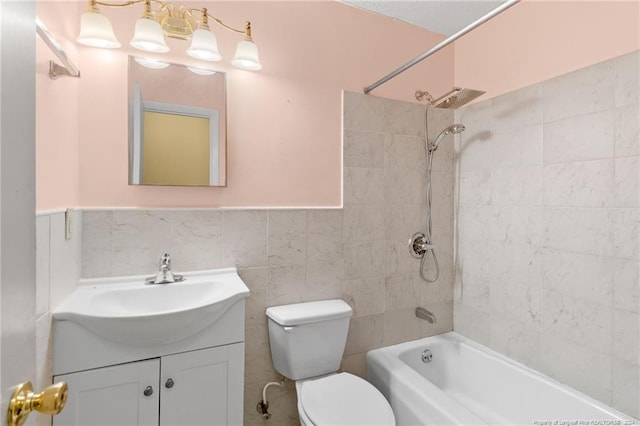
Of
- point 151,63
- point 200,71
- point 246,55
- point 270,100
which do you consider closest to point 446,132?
point 270,100

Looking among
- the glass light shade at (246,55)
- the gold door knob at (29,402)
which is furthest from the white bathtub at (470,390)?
the glass light shade at (246,55)

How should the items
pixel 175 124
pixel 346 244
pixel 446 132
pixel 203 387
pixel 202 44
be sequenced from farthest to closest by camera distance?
pixel 446 132, pixel 346 244, pixel 175 124, pixel 202 44, pixel 203 387

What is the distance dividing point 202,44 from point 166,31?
182 millimetres

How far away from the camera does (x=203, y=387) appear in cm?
125

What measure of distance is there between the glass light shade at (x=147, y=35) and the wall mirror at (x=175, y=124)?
10cm

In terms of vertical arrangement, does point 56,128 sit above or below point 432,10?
below

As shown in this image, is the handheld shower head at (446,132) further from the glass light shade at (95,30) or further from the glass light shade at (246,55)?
the glass light shade at (95,30)

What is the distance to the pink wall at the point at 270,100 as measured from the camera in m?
1.38

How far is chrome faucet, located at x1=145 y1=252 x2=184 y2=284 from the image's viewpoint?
1.40m

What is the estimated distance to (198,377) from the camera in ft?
4.05

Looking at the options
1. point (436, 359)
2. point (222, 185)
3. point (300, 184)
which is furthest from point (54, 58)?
point (436, 359)

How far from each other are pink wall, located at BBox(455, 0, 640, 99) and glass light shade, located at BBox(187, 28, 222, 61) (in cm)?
164

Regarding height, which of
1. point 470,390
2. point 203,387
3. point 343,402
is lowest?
point 470,390

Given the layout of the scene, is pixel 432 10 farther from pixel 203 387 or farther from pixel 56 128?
pixel 203 387
